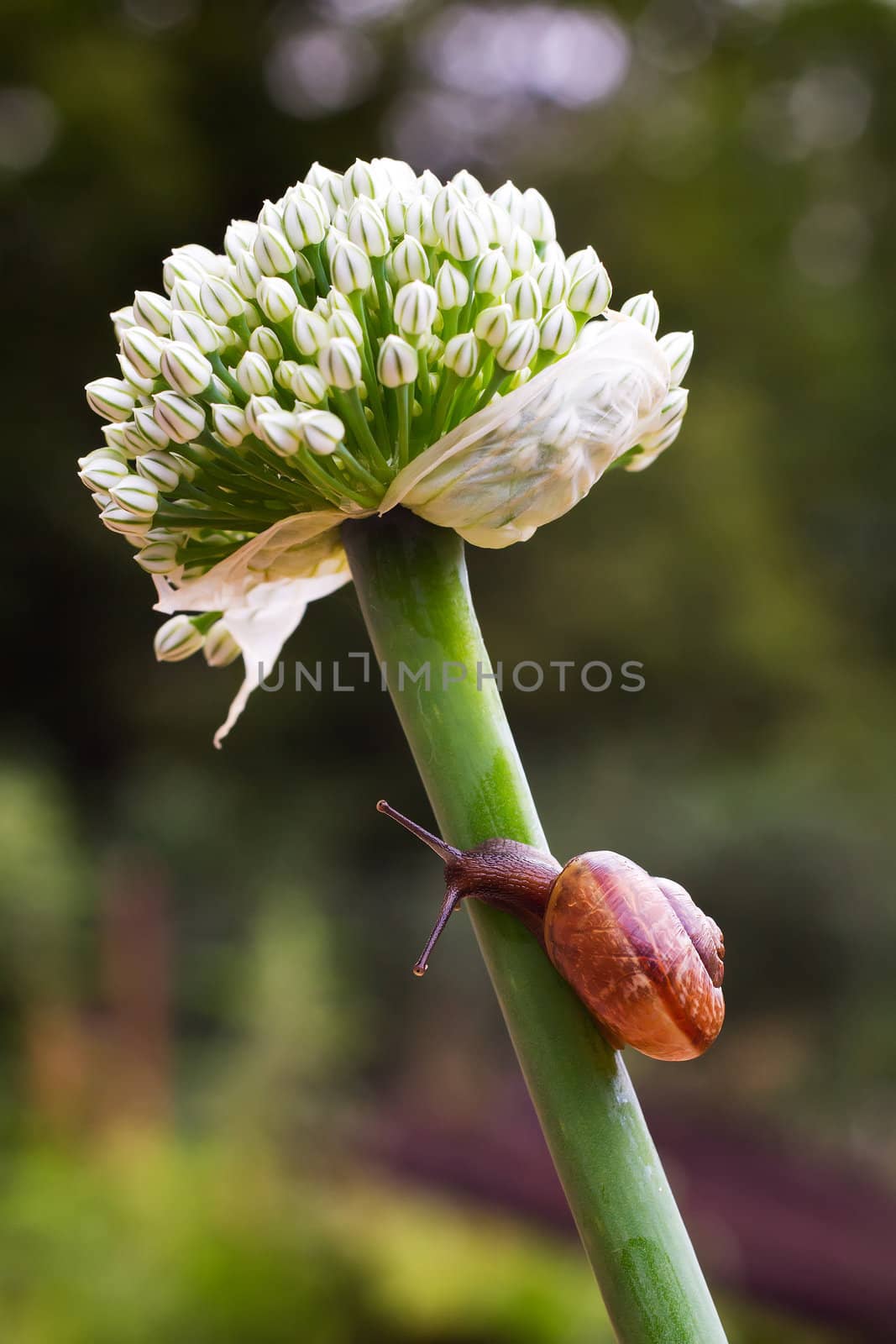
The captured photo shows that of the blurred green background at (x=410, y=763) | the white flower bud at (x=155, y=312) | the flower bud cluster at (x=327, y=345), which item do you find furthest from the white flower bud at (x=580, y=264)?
the blurred green background at (x=410, y=763)

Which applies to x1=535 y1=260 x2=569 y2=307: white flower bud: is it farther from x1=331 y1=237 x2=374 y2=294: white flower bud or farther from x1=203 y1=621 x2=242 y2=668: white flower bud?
x1=203 y1=621 x2=242 y2=668: white flower bud

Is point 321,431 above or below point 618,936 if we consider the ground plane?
above

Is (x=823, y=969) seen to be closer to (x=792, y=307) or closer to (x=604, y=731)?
(x=604, y=731)

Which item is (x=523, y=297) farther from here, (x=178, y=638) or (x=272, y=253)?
(x=178, y=638)

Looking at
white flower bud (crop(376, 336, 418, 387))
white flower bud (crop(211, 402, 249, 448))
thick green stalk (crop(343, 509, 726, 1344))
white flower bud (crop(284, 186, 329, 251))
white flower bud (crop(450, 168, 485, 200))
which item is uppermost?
white flower bud (crop(450, 168, 485, 200))

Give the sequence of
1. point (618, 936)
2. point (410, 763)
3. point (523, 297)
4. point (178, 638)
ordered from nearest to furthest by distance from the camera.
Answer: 1. point (618, 936)
2. point (523, 297)
3. point (178, 638)
4. point (410, 763)

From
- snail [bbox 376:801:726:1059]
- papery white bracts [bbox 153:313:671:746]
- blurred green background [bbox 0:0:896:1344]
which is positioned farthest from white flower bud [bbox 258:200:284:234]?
blurred green background [bbox 0:0:896:1344]

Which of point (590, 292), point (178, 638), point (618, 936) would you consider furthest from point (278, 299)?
point (618, 936)
